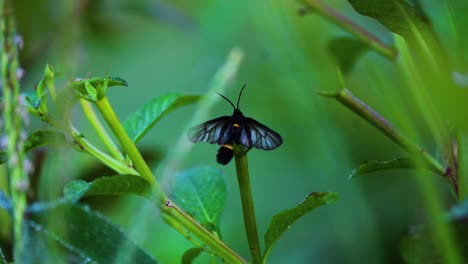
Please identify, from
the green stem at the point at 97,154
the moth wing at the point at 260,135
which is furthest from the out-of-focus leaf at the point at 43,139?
the moth wing at the point at 260,135

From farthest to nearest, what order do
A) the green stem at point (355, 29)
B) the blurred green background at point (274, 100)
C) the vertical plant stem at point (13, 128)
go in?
the green stem at point (355, 29)
the blurred green background at point (274, 100)
the vertical plant stem at point (13, 128)

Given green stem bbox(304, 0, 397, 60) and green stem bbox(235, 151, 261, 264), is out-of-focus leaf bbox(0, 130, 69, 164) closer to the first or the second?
green stem bbox(235, 151, 261, 264)

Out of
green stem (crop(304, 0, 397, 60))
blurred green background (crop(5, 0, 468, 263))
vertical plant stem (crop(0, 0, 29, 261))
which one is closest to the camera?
vertical plant stem (crop(0, 0, 29, 261))

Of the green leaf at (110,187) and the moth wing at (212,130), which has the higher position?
the green leaf at (110,187)

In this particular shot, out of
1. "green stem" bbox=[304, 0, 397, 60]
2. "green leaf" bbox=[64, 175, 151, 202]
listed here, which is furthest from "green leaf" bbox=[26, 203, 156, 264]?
"green stem" bbox=[304, 0, 397, 60]

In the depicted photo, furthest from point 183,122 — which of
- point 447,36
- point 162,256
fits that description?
point 447,36

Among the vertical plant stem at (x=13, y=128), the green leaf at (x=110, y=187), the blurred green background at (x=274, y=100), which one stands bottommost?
the blurred green background at (x=274, y=100)

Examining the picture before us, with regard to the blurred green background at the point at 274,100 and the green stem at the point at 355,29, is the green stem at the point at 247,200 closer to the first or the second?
the blurred green background at the point at 274,100
